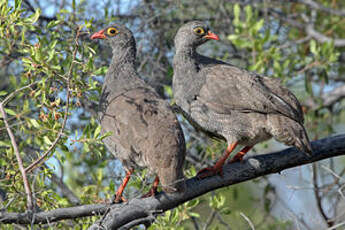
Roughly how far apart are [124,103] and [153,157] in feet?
2.50

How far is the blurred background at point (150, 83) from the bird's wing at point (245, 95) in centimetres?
79

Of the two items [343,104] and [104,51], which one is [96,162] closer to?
[104,51]

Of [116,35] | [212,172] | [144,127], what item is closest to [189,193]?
[212,172]

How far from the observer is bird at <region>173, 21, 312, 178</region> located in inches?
236

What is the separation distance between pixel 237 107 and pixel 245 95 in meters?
0.16

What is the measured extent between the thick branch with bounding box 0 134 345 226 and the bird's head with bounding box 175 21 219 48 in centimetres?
181

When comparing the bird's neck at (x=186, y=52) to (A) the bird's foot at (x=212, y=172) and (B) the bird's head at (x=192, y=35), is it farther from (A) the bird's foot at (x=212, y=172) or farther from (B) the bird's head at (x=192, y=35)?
(A) the bird's foot at (x=212, y=172)

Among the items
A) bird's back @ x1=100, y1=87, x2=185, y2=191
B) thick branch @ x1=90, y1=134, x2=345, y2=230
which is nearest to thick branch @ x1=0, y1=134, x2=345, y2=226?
thick branch @ x1=90, y1=134, x2=345, y2=230

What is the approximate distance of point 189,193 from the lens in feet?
17.5

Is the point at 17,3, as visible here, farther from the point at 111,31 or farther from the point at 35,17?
the point at 111,31

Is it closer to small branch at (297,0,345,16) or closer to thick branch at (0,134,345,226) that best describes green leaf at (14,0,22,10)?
thick branch at (0,134,345,226)

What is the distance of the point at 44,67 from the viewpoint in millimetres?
5156

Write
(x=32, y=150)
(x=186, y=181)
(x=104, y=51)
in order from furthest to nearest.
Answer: (x=104, y=51), (x=32, y=150), (x=186, y=181)

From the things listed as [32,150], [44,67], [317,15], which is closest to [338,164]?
[317,15]
